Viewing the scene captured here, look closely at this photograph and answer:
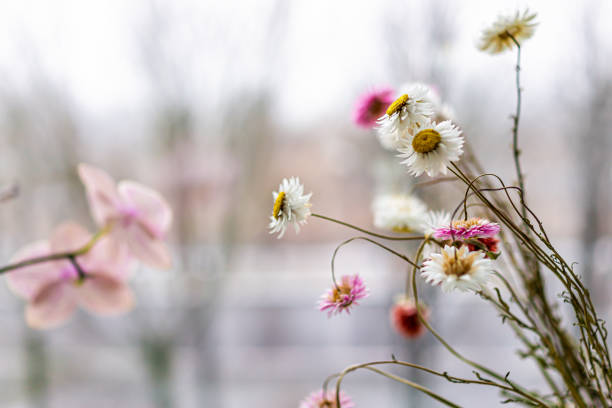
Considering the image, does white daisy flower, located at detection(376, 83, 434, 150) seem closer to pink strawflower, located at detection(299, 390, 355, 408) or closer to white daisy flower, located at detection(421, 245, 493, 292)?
white daisy flower, located at detection(421, 245, 493, 292)

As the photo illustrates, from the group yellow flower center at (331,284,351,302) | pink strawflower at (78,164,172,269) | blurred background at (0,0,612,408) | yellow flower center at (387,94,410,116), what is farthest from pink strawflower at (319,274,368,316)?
blurred background at (0,0,612,408)

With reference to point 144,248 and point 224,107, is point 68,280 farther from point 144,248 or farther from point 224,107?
point 224,107

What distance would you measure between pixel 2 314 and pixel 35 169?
5.00ft

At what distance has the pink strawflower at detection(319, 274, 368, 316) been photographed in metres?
0.28

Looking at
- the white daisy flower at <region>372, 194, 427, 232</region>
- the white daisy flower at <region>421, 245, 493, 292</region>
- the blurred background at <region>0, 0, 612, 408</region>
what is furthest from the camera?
the blurred background at <region>0, 0, 612, 408</region>

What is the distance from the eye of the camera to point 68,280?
457mm

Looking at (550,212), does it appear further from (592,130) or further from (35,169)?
(35,169)

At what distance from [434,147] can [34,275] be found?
390 mm

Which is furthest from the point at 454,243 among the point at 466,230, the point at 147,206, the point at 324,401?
the point at 147,206

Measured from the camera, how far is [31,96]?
3.85 ft

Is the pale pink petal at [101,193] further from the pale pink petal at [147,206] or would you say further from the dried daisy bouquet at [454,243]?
the dried daisy bouquet at [454,243]

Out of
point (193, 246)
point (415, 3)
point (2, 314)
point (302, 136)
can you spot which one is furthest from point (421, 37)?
point (2, 314)

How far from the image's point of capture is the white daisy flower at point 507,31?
31 centimetres

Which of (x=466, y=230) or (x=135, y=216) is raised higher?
(x=135, y=216)
